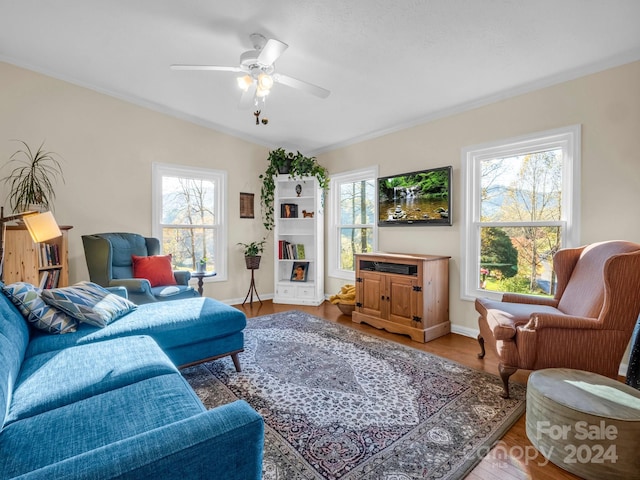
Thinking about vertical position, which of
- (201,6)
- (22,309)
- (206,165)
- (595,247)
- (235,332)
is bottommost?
(235,332)

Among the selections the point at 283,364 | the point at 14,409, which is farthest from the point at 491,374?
the point at 14,409

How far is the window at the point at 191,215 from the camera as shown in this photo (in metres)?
4.25

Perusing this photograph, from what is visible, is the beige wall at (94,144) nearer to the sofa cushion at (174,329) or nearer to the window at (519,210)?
the sofa cushion at (174,329)

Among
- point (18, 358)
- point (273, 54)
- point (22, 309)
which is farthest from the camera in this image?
point (273, 54)

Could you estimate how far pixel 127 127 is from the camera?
12.9 ft

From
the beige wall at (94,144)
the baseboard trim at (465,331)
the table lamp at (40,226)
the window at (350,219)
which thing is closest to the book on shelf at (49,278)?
the beige wall at (94,144)

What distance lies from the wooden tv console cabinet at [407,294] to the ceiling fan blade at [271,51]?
220 centimetres

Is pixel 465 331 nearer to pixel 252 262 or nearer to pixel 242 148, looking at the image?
pixel 252 262

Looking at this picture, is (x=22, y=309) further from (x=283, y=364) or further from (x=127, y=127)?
(x=127, y=127)

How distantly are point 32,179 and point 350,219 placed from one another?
3710 millimetres

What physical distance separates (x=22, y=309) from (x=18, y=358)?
1.62ft

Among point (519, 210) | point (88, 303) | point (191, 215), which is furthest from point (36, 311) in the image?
point (519, 210)

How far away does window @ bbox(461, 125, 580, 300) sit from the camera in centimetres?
280

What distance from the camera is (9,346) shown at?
1.42 metres
